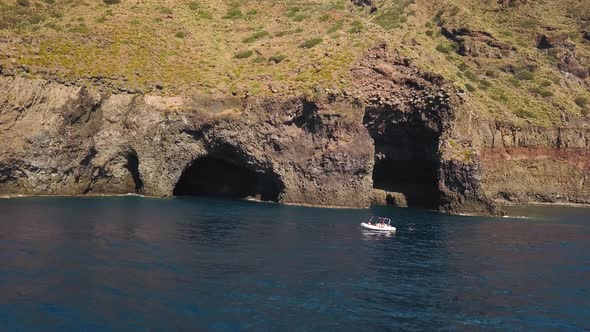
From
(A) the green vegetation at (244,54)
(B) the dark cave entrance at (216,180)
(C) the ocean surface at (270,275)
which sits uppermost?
(A) the green vegetation at (244,54)

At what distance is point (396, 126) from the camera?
83.3 metres

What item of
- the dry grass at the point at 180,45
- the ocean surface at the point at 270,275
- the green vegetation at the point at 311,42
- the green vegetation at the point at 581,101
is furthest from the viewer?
the green vegetation at the point at 581,101

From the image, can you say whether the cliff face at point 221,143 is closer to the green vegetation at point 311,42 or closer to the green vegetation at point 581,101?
the green vegetation at point 311,42

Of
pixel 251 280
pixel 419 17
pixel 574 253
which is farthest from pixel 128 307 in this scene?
pixel 419 17

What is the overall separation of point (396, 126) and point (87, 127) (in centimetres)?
4624

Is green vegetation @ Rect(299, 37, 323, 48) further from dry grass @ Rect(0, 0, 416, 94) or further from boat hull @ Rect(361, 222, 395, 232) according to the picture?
boat hull @ Rect(361, 222, 395, 232)

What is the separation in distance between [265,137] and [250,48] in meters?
31.6

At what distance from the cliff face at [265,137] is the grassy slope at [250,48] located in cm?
419

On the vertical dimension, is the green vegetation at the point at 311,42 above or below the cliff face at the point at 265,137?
above

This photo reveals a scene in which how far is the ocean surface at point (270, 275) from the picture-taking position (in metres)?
26.3

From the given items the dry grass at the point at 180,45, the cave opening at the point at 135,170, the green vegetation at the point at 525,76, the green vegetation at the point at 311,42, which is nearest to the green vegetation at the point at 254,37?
the dry grass at the point at 180,45

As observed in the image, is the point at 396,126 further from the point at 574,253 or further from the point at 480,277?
the point at 480,277

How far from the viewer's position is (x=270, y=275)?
34.3 meters

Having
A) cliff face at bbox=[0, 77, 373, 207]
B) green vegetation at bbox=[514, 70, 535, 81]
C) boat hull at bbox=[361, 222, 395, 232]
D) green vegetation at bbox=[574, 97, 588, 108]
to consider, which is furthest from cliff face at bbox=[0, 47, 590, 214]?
green vegetation at bbox=[514, 70, 535, 81]
